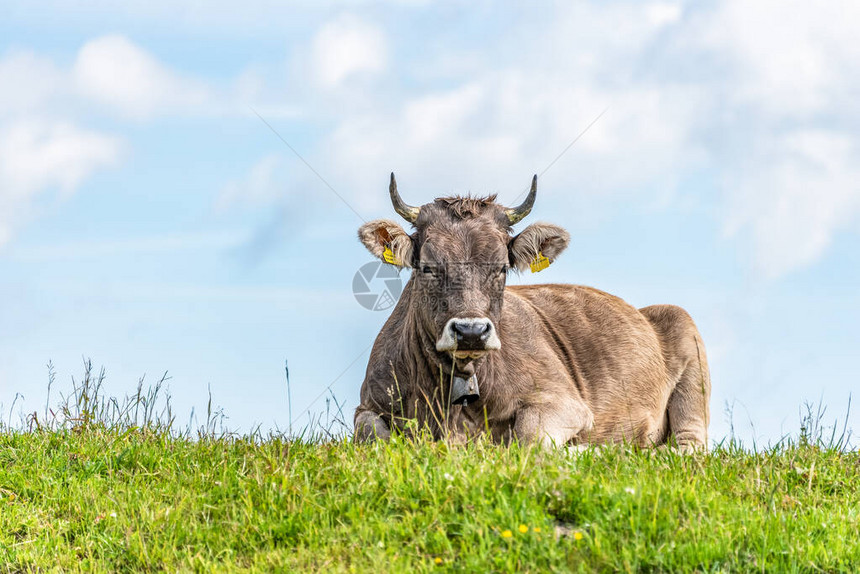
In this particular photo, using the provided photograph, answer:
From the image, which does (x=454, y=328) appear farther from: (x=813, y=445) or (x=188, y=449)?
(x=813, y=445)

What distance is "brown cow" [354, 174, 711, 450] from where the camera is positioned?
28.4 feet

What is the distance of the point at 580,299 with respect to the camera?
468 inches

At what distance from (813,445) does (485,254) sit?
3.63 metres

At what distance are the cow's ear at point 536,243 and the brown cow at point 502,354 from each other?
0.04 feet

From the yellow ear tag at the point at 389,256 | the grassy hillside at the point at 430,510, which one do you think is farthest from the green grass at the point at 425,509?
the yellow ear tag at the point at 389,256

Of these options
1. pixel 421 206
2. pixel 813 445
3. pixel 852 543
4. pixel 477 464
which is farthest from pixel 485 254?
pixel 852 543

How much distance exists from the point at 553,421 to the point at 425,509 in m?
3.83

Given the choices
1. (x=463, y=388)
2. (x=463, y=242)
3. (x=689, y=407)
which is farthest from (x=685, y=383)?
(x=463, y=242)

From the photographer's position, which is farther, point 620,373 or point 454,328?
point 620,373

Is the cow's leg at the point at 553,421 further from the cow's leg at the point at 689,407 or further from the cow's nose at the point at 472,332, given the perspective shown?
the cow's leg at the point at 689,407

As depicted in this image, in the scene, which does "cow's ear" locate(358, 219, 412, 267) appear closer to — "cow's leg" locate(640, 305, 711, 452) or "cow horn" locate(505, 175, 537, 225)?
"cow horn" locate(505, 175, 537, 225)

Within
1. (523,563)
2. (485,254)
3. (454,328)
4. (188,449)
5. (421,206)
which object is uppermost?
(421,206)

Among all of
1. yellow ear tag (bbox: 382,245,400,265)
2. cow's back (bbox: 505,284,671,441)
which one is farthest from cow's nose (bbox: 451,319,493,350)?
cow's back (bbox: 505,284,671,441)

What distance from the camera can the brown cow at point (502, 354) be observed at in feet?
28.4
